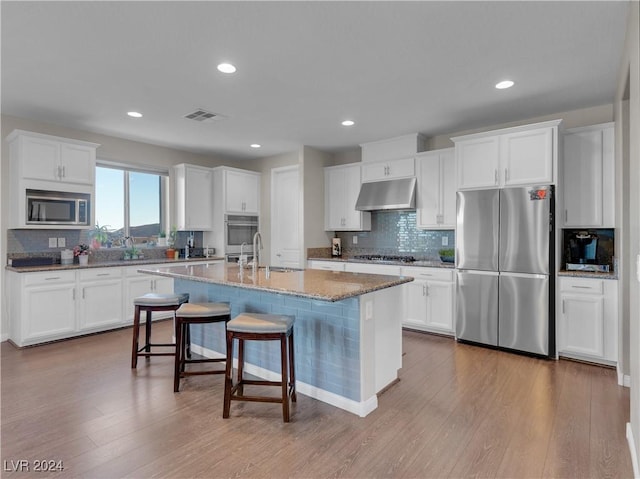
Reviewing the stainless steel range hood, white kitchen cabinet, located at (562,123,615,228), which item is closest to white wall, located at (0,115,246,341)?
the stainless steel range hood

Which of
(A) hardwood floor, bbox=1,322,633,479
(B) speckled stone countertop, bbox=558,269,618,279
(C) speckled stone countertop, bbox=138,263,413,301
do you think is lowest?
(A) hardwood floor, bbox=1,322,633,479

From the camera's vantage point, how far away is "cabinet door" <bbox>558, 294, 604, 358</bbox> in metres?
3.40

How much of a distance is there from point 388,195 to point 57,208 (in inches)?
166

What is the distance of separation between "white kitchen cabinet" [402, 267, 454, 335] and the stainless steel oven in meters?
2.93

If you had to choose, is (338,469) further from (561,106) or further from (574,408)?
(561,106)

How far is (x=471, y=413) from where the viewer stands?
8.26 ft

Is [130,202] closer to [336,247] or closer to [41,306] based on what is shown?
[41,306]

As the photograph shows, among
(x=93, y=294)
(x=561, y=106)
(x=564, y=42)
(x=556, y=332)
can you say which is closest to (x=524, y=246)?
(x=556, y=332)

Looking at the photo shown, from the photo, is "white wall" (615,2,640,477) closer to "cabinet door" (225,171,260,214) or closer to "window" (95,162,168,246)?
"cabinet door" (225,171,260,214)

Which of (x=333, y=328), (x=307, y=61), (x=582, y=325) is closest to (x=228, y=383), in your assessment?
(x=333, y=328)

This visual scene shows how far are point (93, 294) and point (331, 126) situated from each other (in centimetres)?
366

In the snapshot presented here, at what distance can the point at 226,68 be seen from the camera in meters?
2.98

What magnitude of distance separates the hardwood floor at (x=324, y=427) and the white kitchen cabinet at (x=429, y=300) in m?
1.07

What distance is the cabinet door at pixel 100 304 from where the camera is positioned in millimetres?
4356
